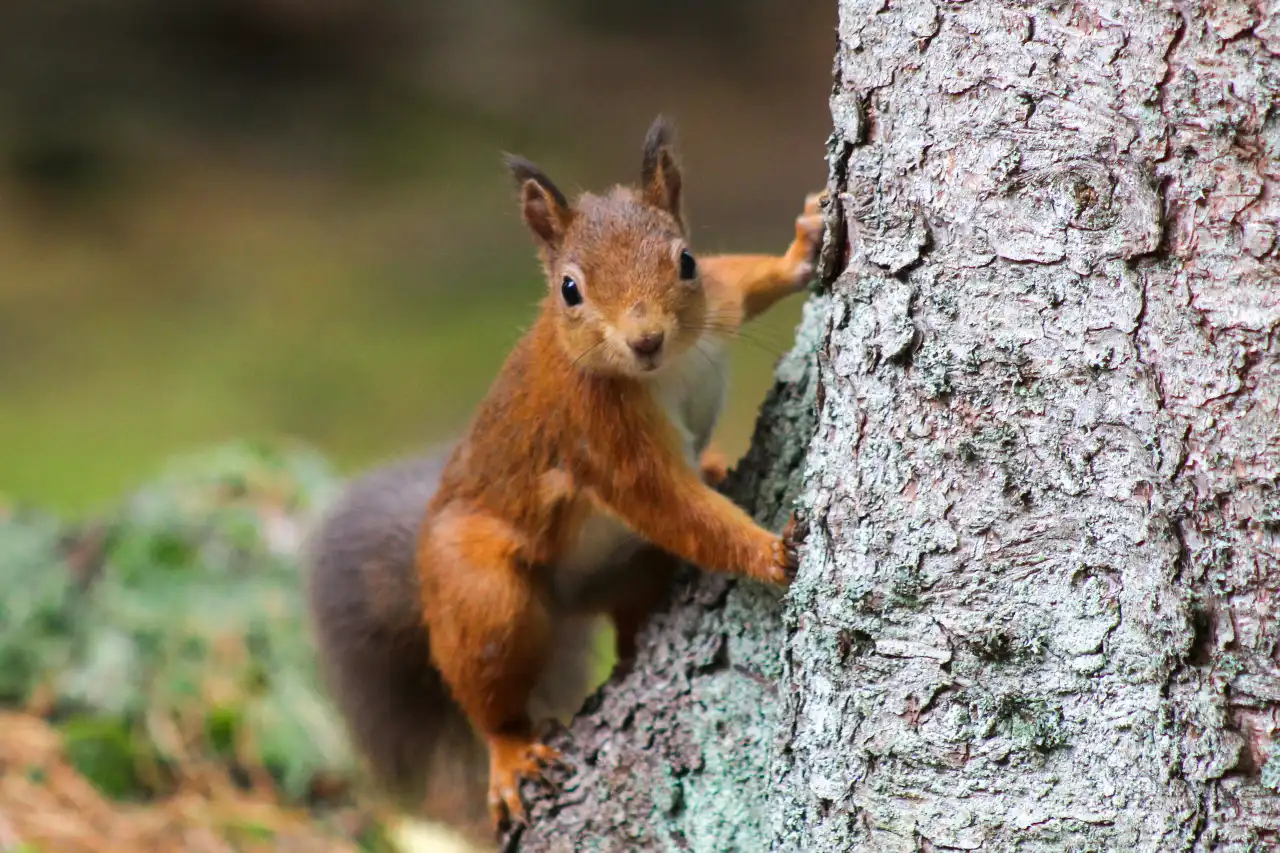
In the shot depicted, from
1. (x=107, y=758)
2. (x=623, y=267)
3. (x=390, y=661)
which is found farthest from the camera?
(x=107, y=758)

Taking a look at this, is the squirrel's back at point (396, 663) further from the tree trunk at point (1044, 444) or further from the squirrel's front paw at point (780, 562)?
the tree trunk at point (1044, 444)

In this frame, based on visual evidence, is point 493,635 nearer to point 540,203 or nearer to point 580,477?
point 580,477

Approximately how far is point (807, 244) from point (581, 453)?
43 centimetres

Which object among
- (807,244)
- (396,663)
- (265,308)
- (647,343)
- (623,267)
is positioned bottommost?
(396,663)

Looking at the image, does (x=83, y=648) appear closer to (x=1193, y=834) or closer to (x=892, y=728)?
(x=892, y=728)

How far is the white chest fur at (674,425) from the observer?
1844 mm

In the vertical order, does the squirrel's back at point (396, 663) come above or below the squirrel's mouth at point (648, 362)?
below

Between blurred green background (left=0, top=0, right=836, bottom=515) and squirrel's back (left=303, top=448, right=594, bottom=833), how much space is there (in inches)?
127

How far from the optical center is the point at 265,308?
234 inches

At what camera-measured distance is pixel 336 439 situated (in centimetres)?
512

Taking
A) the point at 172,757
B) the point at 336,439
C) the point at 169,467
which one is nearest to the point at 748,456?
the point at 172,757

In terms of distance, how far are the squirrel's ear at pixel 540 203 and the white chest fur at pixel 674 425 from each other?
253 millimetres

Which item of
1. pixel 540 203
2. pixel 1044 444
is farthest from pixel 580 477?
pixel 1044 444

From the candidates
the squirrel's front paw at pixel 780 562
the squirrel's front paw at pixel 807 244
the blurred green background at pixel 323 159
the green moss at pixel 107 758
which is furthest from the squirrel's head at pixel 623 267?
the blurred green background at pixel 323 159
